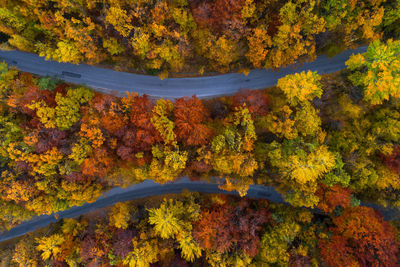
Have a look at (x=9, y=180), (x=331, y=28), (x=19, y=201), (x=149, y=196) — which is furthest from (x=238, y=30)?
(x=19, y=201)

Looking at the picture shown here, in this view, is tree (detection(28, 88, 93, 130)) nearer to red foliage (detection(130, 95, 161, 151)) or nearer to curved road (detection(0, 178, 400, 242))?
red foliage (detection(130, 95, 161, 151))

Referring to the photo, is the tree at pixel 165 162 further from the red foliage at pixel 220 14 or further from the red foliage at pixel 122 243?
the red foliage at pixel 220 14

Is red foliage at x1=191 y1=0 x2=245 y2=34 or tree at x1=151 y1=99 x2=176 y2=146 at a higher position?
red foliage at x1=191 y1=0 x2=245 y2=34

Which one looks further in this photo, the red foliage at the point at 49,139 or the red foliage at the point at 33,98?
the red foliage at the point at 33,98

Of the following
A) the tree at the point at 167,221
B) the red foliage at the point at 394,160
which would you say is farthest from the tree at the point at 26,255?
the red foliage at the point at 394,160

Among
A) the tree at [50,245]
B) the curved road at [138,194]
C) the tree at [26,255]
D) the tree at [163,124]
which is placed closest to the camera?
the tree at [163,124]

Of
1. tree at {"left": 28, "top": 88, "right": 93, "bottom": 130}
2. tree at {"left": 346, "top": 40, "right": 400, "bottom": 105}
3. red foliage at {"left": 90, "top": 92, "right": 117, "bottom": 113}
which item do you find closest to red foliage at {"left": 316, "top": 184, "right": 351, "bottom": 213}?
tree at {"left": 346, "top": 40, "right": 400, "bottom": 105}

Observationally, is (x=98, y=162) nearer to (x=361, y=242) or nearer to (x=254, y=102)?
(x=254, y=102)
